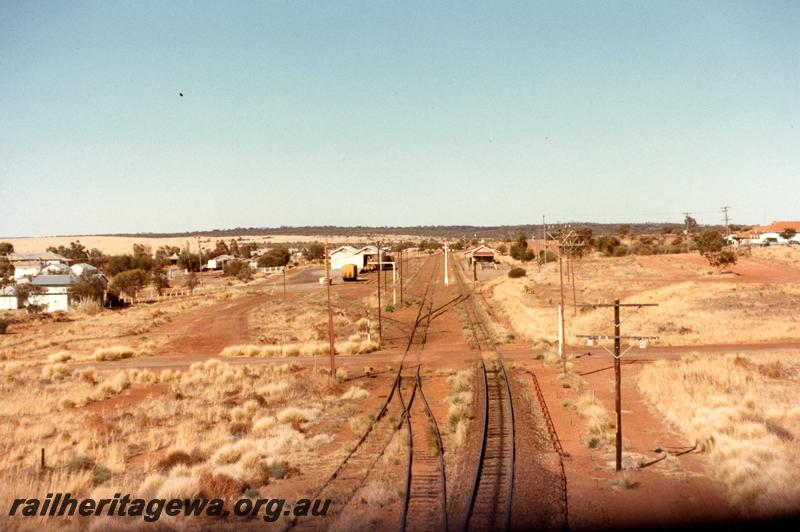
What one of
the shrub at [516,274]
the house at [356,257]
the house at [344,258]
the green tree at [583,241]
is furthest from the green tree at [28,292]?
the green tree at [583,241]

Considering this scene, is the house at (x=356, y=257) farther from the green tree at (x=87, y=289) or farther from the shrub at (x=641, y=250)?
the shrub at (x=641, y=250)

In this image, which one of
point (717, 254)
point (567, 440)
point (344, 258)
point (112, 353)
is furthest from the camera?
point (344, 258)

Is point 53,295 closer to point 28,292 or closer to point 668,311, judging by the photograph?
point 28,292

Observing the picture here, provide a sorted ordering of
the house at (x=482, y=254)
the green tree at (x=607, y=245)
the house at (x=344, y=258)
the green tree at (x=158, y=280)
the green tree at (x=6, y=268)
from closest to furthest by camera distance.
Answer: the green tree at (x=158, y=280) < the house at (x=482, y=254) < the house at (x=344, y=258) < the green tree at (x=6, y=268) < the green tree at (x=607, y=245)

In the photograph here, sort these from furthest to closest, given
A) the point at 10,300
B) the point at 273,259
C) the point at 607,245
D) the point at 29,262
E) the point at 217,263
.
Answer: the point at 217,263
the point at 273,259
the point at 607,245
the point at 29,262
the point at 10,300

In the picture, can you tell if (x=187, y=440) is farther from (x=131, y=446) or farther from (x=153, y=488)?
(x=153, y=488)

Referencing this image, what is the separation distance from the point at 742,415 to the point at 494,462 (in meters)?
8.72

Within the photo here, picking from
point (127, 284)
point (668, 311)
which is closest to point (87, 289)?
point (127, 284)

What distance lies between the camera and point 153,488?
15711 mm

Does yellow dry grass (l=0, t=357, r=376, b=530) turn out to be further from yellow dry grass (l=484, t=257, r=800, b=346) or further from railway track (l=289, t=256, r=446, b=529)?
yellow dry grass (l=484, t=257, r=800, b=346)

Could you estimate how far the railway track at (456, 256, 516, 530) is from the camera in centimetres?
1362

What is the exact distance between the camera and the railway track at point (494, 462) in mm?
13617

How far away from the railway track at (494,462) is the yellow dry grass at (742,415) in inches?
196

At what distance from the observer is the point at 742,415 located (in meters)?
21.0
